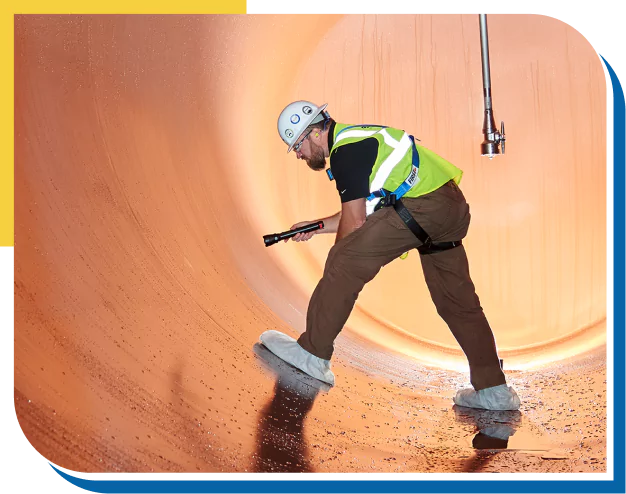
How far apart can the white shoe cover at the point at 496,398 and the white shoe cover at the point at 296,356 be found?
476 millimetres

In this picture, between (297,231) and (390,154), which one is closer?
(390,154)

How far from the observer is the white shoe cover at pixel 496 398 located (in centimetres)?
262

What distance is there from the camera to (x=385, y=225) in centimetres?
239

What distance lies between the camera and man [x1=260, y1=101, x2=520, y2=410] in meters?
2.32

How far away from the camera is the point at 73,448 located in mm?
2361

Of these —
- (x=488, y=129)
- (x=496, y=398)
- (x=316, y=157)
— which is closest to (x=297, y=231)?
(x=316, y=157)

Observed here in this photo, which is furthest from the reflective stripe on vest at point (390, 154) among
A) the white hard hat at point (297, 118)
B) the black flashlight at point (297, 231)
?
the black flashlight at point (297, 231)

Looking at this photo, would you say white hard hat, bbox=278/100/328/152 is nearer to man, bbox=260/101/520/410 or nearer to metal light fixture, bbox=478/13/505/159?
man, bbox=260/101/520/410

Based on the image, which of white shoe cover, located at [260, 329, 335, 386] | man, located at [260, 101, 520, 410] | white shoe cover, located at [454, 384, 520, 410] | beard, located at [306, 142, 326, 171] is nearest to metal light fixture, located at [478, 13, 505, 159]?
man, located at [260, 101, 520, 410]

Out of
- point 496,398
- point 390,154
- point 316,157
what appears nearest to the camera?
point 390,154

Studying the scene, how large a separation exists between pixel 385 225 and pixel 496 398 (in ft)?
2.30

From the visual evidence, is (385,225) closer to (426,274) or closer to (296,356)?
(426,274)

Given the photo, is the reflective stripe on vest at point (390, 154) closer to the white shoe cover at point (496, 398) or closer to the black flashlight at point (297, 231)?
the black flashlight at point (297, 231)

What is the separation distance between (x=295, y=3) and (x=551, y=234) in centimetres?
154
